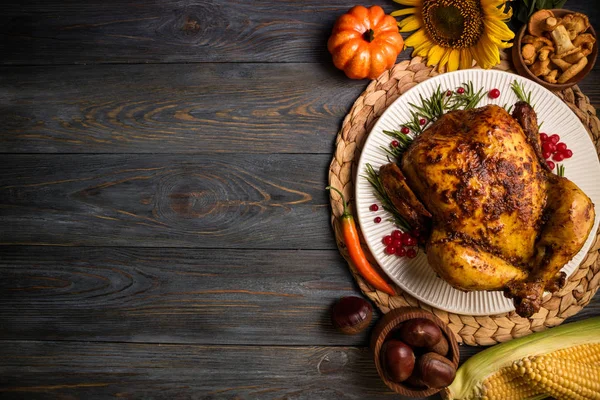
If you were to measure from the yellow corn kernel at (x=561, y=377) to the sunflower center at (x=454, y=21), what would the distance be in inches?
42.9

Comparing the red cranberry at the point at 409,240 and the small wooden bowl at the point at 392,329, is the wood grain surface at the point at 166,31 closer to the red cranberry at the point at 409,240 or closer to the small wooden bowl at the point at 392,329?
the red cranberry at the point at 409,240

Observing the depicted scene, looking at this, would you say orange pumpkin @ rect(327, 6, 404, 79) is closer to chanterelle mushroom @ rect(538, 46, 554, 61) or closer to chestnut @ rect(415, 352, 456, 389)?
chanterelle mushroom @ rect(538, 46, 554, 61)

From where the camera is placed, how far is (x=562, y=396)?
161 cm

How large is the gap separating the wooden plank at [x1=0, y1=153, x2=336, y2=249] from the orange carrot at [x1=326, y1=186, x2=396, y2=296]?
0.12 m

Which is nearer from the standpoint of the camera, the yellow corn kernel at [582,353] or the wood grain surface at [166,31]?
the yellow corn kernel at [582,353]

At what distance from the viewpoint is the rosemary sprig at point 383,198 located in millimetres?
1729

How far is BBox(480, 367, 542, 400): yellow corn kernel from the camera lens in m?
1.67

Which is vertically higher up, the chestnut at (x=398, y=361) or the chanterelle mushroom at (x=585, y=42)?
the chanterelle mushroom at (x=585, y=42)

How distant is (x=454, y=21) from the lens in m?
1.71

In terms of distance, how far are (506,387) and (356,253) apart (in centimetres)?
67

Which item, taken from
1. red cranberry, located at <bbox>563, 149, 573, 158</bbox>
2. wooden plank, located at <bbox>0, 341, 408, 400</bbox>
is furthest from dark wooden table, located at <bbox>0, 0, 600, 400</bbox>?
red cranberry, located at <bbox>563, 149, 573, 158</bbox>

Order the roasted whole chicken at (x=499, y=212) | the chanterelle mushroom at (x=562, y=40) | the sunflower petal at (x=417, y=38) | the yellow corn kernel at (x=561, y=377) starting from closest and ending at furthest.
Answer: the roasted whole chicken at (x=499, y=212) → the yellow corn kernel at (x=561, y=377) → the chanterelle mushroom at (x=562, y=40) → the sunflower petal at (x=417, y=38)

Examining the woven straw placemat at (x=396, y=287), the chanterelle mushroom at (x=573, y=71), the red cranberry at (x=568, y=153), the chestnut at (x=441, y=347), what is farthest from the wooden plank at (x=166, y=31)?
the chestnut at (x=441, y=347)

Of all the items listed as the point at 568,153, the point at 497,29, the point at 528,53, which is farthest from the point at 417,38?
the point at 568,153
